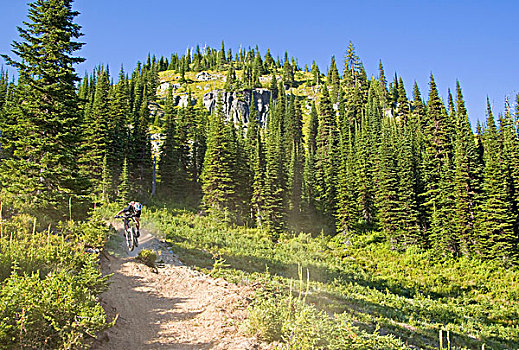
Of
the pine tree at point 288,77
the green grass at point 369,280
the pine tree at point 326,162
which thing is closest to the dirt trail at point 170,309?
the green grass at point 369,280

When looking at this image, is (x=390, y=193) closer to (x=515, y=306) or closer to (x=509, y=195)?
(x=509, y=195)

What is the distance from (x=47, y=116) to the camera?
18.4m

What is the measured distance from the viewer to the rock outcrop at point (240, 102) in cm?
11731

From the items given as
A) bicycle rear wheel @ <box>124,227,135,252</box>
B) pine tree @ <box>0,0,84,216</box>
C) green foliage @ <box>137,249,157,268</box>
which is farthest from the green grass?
pine tree @ <box>0,0,84,216</box>

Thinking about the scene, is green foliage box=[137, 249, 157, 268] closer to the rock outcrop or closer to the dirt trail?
the dirt trail

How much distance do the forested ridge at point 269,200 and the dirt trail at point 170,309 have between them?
0.87 metres

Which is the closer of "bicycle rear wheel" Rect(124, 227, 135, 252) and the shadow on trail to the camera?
the shadow on trail

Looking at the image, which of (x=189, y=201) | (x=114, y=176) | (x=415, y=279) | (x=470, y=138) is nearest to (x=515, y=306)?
(x=415, y=279)

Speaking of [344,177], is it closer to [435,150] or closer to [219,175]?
[435,150]

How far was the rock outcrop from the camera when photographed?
385 feet

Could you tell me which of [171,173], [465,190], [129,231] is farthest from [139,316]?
[171,173]

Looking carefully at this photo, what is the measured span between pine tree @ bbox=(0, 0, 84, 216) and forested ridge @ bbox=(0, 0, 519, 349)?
0.08 meters

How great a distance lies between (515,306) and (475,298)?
3167 millimetres

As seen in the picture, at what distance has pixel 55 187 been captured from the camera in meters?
18.0
